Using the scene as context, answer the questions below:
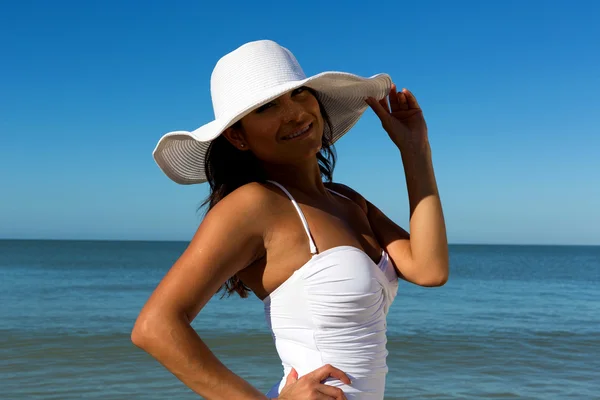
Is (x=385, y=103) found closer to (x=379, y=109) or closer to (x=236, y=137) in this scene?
(x=379, y=109)

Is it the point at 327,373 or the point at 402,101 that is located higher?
the point at 402,101

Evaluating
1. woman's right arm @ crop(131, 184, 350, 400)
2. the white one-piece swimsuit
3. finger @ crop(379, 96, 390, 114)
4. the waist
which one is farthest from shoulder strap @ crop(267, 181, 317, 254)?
finger @ crop(379, 96, 390, 114)

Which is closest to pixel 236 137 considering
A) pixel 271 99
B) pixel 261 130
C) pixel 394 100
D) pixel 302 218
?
pixel 261 130

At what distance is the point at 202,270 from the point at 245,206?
221 mm

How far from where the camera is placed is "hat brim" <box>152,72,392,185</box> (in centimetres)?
197

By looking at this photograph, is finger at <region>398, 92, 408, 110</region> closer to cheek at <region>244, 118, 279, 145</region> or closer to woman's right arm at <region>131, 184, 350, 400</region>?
cheek at <region>244, 118, 279, 145</region>

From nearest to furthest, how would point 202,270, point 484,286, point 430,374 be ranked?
point 202,270, point 430,374, point 484,286

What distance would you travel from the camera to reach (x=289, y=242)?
1920 millimetres

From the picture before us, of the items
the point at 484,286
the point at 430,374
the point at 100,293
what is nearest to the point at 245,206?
the point at 430,374

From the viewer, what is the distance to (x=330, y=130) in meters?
2.53

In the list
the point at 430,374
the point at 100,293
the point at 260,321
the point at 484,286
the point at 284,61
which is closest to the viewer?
the point at 284,61

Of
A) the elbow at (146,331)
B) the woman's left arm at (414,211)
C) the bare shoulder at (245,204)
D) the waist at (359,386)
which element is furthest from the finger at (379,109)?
the elbow at (146,331)

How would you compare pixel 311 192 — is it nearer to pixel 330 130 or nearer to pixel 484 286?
pixel 330 130

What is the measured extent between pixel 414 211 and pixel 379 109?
1.32 ft
